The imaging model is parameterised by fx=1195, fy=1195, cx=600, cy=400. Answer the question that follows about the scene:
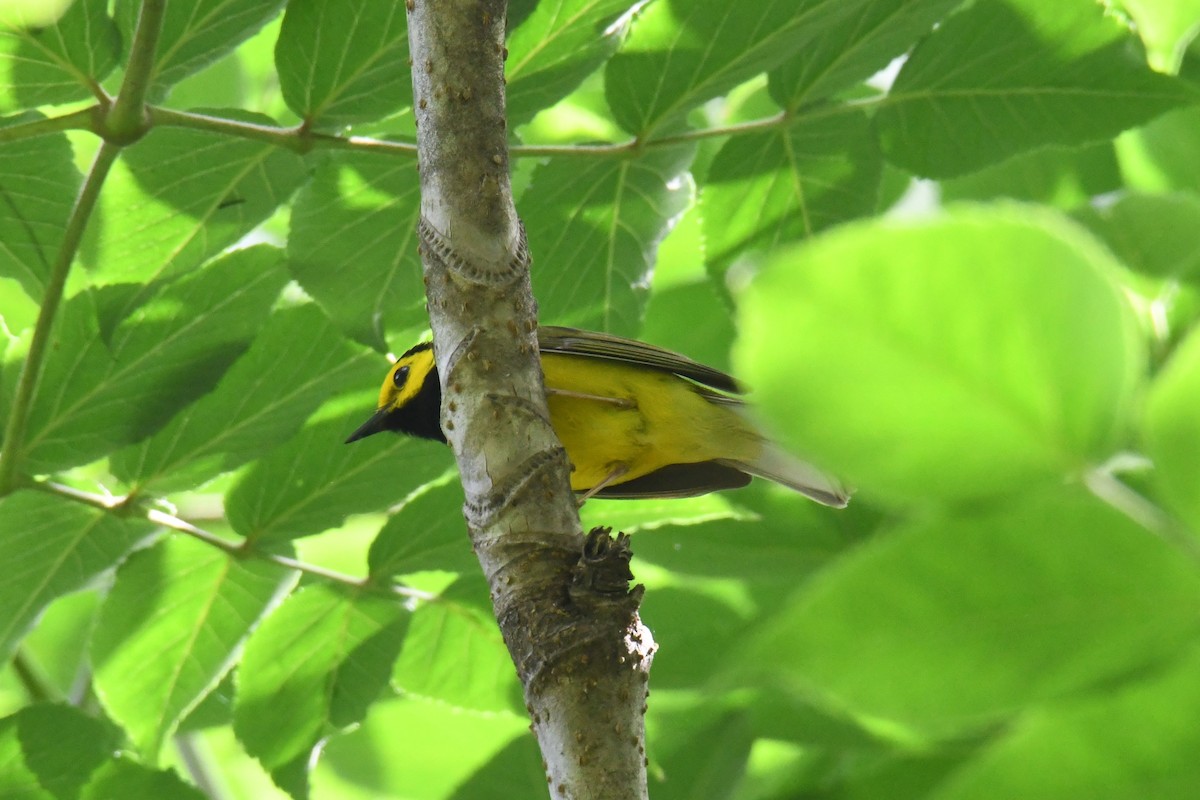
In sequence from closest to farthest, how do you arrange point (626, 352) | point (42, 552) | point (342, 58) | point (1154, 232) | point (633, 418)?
1. point (1154, 232)
2. point (342, 58)
3. point (42, 552)
4. point (626, 352)
5. point (633, 418)

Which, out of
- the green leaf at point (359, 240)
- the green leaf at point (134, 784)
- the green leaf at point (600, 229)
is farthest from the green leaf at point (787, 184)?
the green leaf at point (134, 784)

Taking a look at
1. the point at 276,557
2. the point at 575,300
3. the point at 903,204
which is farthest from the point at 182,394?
the point at 903,204

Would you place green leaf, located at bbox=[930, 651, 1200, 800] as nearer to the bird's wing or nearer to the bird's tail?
the bird's tail

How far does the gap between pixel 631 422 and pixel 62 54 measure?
2141 millimetres

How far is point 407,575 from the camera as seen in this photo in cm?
324

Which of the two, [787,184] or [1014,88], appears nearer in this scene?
[1014,88]

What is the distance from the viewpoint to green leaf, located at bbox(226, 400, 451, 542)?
10.3 feet

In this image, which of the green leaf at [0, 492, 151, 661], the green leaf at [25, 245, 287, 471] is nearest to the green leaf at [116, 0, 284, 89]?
the green leaf at [25, 245, 287, 471]

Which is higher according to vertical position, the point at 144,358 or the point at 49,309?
the point at 49,309

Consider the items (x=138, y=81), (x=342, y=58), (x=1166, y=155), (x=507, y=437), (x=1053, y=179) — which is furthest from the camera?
(x=1053, y=179)

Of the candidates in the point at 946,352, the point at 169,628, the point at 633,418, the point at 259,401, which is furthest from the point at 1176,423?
the point at 633,418

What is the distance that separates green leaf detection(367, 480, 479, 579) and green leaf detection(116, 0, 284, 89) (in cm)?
120

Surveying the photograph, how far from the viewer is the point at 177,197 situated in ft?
9.70

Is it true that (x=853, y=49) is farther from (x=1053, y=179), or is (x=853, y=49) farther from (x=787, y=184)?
(x=1053, y=179)
